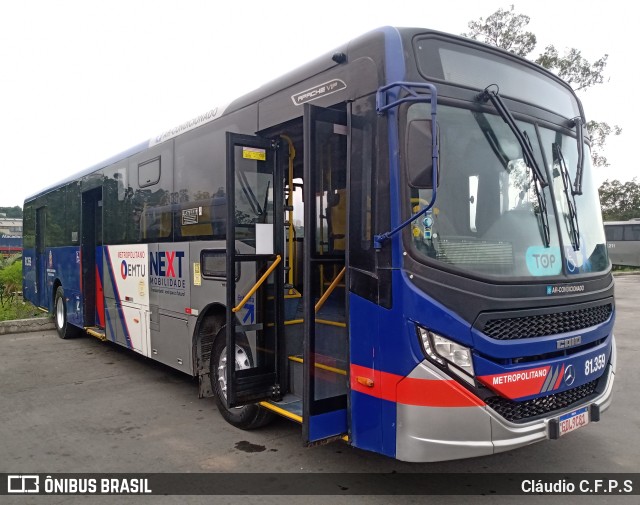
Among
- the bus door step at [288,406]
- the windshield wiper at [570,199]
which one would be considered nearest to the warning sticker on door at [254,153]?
the bus door step at [288,406]

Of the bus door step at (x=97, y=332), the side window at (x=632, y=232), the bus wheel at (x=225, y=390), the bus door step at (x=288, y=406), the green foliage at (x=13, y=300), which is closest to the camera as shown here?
the bus door step at (x=288, y=406)

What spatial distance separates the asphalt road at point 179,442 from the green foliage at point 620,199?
49.5 metres

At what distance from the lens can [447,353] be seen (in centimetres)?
337

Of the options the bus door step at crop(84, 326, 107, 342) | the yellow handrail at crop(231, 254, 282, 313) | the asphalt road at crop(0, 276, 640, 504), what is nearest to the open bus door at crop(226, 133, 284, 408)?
the yellow handrail at crop(231, 254, 282, 313)

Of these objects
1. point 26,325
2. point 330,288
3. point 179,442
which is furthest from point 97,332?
point 330,288

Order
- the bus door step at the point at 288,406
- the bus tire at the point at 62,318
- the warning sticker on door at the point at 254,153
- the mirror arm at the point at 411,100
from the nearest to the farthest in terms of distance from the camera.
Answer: the mirror arm at the point at 411,100
the bus door step at the point at 288,406
the warning sticker on door at the point at 254,153
the bus tire at the point at 62,318

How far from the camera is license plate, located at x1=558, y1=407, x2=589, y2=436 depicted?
365cm

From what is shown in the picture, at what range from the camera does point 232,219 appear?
462cm

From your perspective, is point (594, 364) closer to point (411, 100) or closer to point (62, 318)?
point (411, 100)

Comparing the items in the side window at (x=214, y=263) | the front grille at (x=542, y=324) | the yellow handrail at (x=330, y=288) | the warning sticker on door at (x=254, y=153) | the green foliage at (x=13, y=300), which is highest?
the warning sticker on door at (x=254, y=153)

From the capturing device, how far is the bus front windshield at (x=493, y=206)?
352 centimetres

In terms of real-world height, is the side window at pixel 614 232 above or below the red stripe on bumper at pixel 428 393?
above

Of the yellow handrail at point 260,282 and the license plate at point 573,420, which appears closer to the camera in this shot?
the license plate at point 573,420

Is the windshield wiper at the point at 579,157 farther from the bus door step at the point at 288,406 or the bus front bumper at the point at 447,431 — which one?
the bus door step at the point at 288,406
